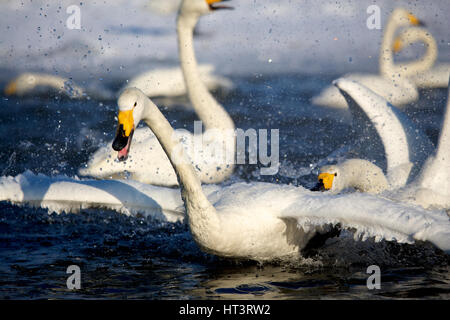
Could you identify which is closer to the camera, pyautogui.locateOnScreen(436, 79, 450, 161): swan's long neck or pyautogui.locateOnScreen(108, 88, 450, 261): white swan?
pyautogui.locateOnScreen(108, 88, 450, 261): white swan

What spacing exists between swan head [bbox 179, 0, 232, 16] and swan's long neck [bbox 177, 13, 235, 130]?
87 millimetres

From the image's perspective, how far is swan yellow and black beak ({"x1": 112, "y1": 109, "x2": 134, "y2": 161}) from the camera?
4.71 metres

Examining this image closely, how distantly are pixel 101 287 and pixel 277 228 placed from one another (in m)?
1.51

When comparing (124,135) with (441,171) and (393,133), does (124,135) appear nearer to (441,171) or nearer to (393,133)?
(441,171)

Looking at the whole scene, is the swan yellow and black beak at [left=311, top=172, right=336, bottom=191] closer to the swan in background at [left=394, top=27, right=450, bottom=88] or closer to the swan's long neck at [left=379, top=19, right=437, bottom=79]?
the swan's long neck at [left=379, top=19, right=437, bottom=79]

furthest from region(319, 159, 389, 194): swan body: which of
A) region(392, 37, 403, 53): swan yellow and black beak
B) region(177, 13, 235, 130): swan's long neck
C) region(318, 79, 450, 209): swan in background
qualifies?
region(392, 37, 403, 53): swan yellow and black beak

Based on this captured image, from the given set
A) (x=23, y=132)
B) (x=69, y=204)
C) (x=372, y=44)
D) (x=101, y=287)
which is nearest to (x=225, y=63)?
(x=372, y=44)

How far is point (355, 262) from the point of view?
6117 mm

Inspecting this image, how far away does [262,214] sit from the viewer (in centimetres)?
575

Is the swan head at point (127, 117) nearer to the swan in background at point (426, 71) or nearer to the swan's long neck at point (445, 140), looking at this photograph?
the swan's long neck at point (445, 140)

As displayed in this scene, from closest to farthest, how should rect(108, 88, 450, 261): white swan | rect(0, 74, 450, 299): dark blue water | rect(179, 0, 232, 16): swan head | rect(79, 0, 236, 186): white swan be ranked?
rect(108, 88, 450, 261): white swan → rect(0, 74, 450, 299): dark blue water → rect(79, 0, 236, 186): white swan → rect(179, 0, 232, 16): swan head

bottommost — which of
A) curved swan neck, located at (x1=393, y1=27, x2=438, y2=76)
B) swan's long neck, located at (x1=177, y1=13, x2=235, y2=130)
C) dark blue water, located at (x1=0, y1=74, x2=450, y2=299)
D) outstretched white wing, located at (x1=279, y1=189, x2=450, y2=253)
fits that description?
dark blue water, located at (x1=0, y1=74, x2=450, y2=299)
